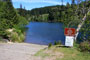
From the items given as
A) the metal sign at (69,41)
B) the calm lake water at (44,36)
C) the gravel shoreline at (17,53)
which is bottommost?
the calm lake water at (44,36)

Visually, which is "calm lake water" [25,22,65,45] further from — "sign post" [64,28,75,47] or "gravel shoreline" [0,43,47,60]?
"sign post" [64,28,75,47]

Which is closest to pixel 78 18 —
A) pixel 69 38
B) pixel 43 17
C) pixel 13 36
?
pixel 69 38

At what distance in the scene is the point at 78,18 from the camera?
10.1 m

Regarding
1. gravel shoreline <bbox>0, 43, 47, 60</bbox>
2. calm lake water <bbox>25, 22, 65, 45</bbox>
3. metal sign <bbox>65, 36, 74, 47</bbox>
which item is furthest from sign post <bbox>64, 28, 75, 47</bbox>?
calm lake water <bbox>25, 22, 65, 45</bbox>

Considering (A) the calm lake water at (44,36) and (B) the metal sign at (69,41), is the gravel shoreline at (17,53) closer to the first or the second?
(B) the metal sign at (69,41)

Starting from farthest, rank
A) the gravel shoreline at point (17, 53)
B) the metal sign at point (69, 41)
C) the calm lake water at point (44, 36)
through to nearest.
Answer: the calm lake water at point (44, 36)
the metal sign at point (69, 41)
the gravel shoreline at point (17, 53)

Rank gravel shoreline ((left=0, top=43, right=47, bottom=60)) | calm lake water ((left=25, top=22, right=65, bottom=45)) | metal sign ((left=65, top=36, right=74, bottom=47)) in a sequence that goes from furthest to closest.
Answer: calm lake water ((left=25, top=22, right=65, bottom=45)) → metal sign ((left=65, top=36, right=74, bottom=47)) → gravel shoreline ((left=0, top=43, right=47, bottom=60))

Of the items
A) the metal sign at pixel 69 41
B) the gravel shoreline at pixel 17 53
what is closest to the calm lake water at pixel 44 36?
the gravel shoreline at pixel 17 53

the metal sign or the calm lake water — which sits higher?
the metal sign

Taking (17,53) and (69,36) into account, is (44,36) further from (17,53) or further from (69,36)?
(17,53)

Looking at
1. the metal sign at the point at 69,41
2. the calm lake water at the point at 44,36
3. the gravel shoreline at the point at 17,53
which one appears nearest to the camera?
the gravel shoreline at the point at 17,53

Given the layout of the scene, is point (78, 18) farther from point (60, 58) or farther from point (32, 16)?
point (32, 16)

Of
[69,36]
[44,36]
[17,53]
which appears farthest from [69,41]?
[44,36]

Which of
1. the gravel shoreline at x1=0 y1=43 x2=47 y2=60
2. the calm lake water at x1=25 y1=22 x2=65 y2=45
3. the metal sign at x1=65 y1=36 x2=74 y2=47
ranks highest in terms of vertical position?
the metal sign at x1=65 y1=36 x2=74 y2=47
